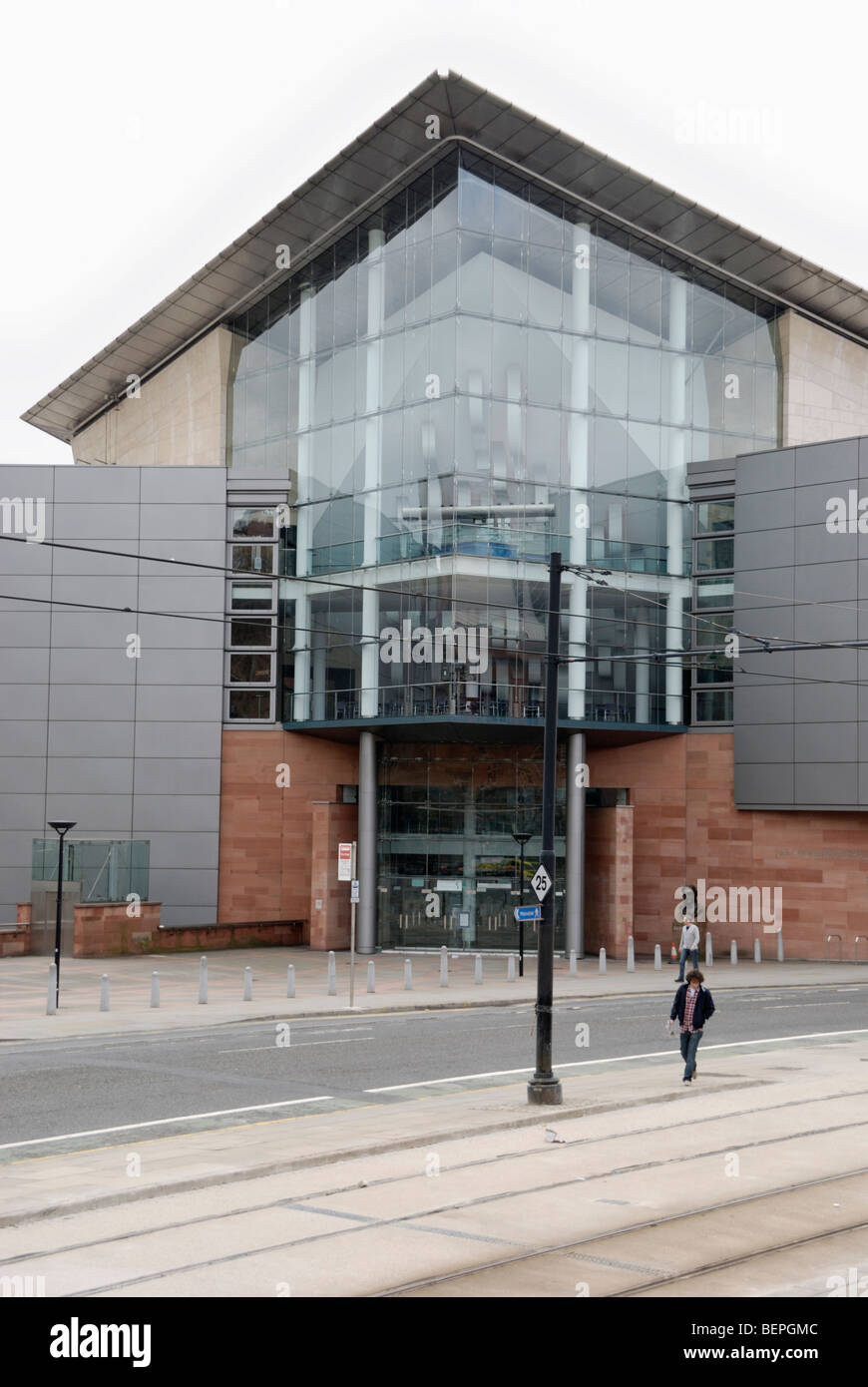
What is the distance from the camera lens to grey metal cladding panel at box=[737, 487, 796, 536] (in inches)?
1840

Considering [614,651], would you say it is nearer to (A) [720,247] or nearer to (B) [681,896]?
(B) [681,896]

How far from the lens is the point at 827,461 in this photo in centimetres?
4588

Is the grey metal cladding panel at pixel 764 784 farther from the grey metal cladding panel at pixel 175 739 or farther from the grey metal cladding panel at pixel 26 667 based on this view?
the grey metal cladding panel at pixel 26 667

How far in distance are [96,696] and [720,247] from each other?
84.3 feet

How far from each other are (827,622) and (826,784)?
5.13 meters

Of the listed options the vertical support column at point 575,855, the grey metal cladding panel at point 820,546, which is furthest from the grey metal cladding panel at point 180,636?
the grey metal cladding panel at point 820,546

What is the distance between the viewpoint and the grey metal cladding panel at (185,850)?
48.2m

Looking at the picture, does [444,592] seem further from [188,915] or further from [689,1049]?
[689,1049]

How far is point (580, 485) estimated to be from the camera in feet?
150

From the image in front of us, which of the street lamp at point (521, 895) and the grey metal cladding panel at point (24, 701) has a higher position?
the grey metal cladding panel at point (24, 701)

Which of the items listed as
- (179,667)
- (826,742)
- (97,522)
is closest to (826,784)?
(826,742)

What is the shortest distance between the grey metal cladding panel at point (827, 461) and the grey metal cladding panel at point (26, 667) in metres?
25.6
